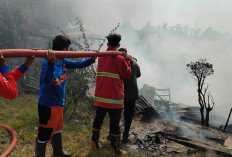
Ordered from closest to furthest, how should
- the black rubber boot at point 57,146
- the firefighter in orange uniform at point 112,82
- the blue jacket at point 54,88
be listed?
the blue jacket at point 54,88 → the black rubber boot at point 57,146 → the firefighter in orange uniform at point 112,82

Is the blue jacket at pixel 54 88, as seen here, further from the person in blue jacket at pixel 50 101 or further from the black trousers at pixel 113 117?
the black trousers at pixel 113 117

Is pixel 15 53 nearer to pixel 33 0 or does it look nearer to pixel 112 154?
pixel 112 154

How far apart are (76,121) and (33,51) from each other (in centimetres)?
409

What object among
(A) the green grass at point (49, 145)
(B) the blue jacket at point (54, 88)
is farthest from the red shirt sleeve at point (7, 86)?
Result: (A) the green grass at point (49, 145)

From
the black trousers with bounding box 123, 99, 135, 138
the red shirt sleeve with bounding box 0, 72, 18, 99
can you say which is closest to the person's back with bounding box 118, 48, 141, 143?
the black trousers with bounding box 123, 99, 135, 138

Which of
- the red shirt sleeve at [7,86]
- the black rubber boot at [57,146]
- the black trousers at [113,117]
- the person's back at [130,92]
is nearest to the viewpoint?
the red shirt sleeve at [7,86]

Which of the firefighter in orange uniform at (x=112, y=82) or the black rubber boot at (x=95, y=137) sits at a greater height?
the firefighter in orange uniform at (x=112, y=82)

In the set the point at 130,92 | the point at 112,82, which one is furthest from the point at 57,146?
the point at 130,92

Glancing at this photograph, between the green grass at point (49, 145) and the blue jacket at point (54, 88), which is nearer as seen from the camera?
the blue jacket at point (54, 88)

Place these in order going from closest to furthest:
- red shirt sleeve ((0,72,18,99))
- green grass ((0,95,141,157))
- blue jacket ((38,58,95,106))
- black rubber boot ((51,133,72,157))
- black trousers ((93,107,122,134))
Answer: red shirt sleeve ((0,72,18,99)), blue jacket ((38,58,95,106)), black rubber boot ((51,133,72,157)), black trousers ((93,107,122,134)), green grass ((0,95,141,157))

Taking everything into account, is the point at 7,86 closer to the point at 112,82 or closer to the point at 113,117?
the point at 112,82

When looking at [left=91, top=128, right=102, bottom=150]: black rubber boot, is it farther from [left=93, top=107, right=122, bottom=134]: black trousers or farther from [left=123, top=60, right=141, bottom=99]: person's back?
[left=123, top=60, right=141, bottom=99]: person's back

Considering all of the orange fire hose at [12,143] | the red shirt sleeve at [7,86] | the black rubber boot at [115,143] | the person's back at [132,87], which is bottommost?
the orange fire hose at [12,143]

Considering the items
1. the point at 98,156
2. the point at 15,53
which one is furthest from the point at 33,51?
the point at 98,156
